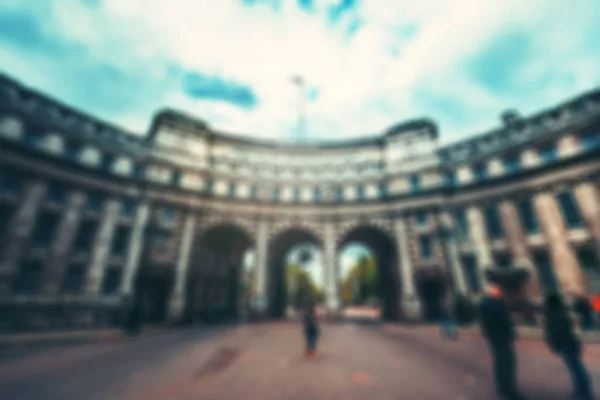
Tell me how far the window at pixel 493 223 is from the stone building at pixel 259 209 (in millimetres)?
142

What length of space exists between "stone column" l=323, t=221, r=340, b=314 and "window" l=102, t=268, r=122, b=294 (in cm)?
1754

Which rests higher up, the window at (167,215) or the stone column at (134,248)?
the window at (167,215)

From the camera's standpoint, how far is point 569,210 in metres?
19.6

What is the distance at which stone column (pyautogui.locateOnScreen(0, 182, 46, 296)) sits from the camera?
17.3 metres

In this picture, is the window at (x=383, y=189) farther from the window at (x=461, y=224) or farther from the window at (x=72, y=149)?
the window at (x=72, y=149)

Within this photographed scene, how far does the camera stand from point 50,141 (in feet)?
67.5

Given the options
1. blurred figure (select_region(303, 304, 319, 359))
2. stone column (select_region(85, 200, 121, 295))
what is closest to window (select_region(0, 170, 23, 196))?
stone column (select_region(85, 200, 121, 295))

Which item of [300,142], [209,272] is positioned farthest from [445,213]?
[209,272]

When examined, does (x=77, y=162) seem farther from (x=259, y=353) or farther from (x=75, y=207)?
(x=259, y=353)

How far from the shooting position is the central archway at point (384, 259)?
26688 millimetres

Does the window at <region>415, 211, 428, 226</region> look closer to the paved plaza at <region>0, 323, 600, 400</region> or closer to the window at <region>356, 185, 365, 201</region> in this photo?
the window at <region>356, 185, 365, 201</region>

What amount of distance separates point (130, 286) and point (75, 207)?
7.29m

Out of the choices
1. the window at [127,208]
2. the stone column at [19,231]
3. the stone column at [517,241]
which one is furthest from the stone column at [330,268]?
the stone column at [19,231]

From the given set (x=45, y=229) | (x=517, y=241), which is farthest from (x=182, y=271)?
(x=517, y=241)
